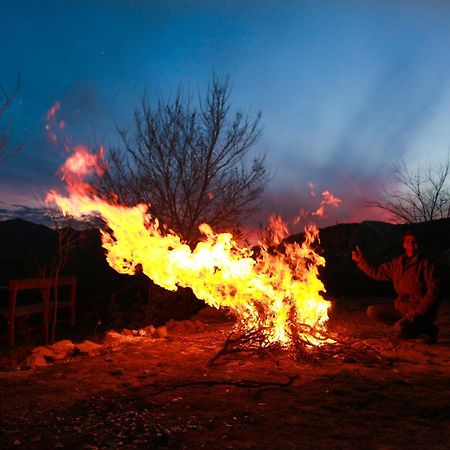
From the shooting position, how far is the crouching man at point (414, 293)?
7355 mm

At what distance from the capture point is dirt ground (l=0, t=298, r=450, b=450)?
Answer: 3811 millimetres

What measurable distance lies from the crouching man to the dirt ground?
0.37 m

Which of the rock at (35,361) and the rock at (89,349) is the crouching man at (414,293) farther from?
the rock at (35,361)

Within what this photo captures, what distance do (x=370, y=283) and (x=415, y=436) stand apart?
16322mm

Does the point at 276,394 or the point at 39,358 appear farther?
the point at 39,358

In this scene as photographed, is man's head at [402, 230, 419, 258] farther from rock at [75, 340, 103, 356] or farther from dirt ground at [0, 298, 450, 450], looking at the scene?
rock at [75, 340, 103, 356]

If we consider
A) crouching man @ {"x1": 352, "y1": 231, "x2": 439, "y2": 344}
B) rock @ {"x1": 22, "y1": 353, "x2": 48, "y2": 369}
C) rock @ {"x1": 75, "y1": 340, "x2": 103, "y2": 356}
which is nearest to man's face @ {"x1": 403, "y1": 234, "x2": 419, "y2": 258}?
crouching man @ {"x1": 352, "y1": 231, "x2": 439, "y2": 344}

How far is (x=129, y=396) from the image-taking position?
492 centimetres

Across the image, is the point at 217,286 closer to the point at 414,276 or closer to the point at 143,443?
the point at 414,276

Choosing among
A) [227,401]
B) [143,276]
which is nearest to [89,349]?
[227,401]

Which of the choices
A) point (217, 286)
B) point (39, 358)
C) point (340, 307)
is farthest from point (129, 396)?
point (340, 307)

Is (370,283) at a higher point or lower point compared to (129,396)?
higher

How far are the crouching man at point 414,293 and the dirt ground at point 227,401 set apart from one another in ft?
1.23

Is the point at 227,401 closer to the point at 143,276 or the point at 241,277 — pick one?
the point at 241,277
